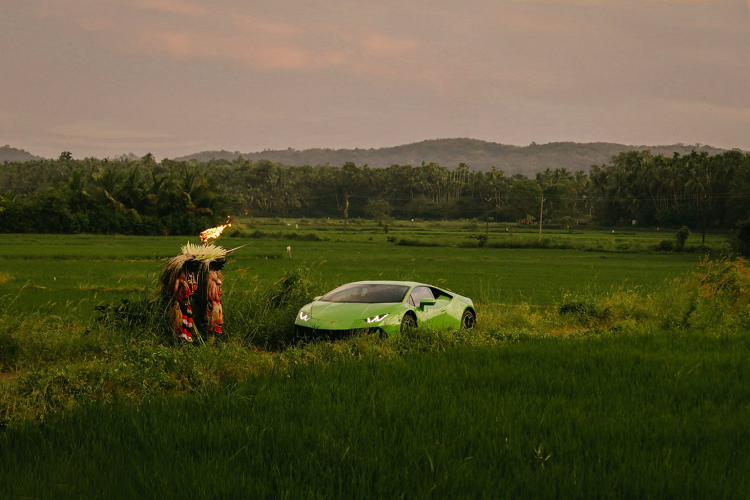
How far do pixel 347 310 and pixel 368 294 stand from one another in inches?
41.3

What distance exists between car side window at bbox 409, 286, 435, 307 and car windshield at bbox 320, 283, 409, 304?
19 centimetres

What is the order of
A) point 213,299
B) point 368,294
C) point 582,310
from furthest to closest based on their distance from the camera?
point 582,310, point 368,294, point 213,299

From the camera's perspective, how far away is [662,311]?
18.7m

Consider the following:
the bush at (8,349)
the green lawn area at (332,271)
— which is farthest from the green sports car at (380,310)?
the bush at (8,349)

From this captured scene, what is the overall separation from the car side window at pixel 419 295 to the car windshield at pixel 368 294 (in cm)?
19

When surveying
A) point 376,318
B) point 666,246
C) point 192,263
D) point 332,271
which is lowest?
point 332,271

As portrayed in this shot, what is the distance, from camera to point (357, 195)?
19425 cm

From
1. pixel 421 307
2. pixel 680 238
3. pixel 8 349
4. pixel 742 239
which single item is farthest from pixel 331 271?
pixel 680 238

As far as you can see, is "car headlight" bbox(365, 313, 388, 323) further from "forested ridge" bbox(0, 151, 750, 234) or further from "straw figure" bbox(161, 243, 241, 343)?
"forested ridge" bbox(0, 151, 750, 234)

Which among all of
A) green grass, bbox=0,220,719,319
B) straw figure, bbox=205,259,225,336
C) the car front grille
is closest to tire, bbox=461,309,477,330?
the car front grille

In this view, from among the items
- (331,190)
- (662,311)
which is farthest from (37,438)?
(331,190)

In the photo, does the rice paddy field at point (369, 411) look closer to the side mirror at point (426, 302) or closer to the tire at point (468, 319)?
the side mirror at point (426, 302)

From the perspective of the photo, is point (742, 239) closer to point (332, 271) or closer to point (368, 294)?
point (332, 271)

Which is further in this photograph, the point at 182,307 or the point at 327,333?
the point at 327,333
